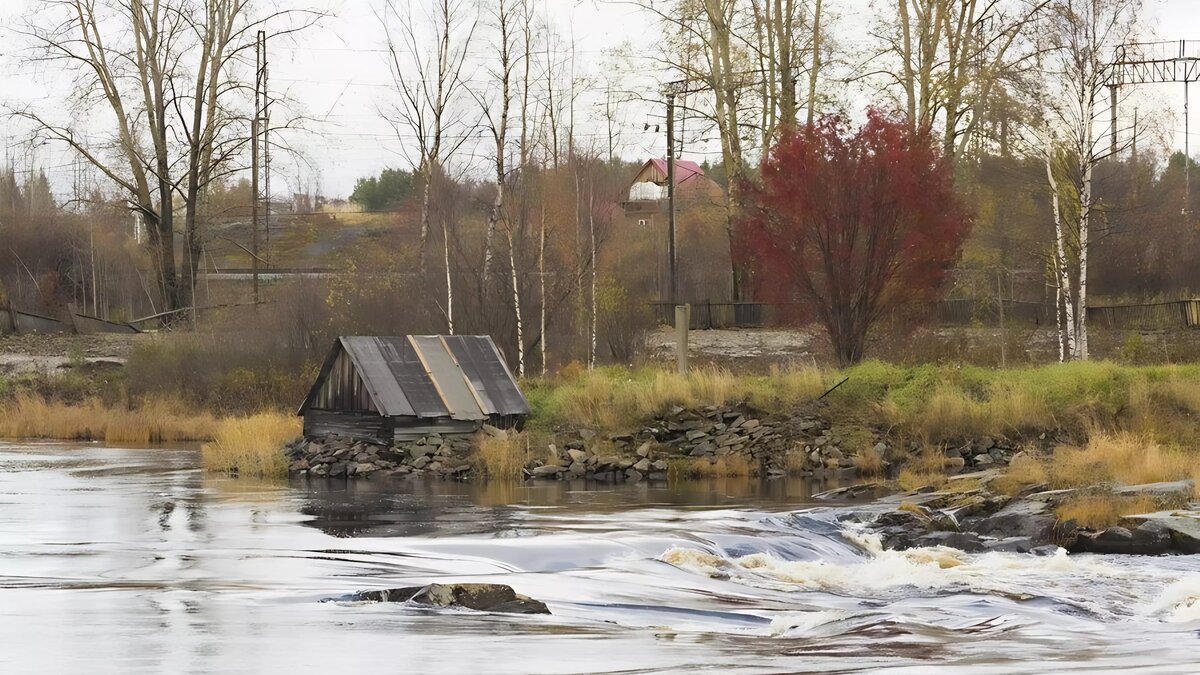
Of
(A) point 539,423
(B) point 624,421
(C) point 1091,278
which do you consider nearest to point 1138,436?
(B) point 624,421

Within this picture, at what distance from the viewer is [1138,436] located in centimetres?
2462

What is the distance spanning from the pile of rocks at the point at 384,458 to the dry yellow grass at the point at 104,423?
11.6 metres

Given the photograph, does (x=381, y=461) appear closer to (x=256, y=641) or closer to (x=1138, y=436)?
(x=1138, y=436)

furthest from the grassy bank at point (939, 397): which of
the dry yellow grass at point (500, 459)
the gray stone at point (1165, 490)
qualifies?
the gray stone at point (1165, 490)

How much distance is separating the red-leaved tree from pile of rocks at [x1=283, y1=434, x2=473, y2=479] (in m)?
10.6

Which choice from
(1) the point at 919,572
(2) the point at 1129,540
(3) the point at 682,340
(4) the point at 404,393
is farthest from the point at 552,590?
(3) the point at 682,340

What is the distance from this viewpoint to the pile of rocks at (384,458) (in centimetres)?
2614

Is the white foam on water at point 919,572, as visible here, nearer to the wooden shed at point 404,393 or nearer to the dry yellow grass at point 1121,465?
the dry yellow grass at point 1121,465

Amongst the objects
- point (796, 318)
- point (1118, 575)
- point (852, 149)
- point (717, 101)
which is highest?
point (717, 101)

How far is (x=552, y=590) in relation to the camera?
13.9 metres

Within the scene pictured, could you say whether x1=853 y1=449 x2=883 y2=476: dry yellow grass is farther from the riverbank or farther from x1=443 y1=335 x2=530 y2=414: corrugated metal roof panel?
x1=443 y1=335 x2=530 y2=414: corrugated metal roof panel

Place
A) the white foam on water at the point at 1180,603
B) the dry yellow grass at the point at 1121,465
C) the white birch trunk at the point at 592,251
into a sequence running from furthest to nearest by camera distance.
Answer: the white birch trunk at the point at 592,251, the dry yellow grass at the point at 1121,465, the white foam on water at the point at 1180,603

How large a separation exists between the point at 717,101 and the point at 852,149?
50.2 feet

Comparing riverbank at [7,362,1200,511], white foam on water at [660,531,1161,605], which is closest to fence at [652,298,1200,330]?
riverbank at [7,362,1200,511]
